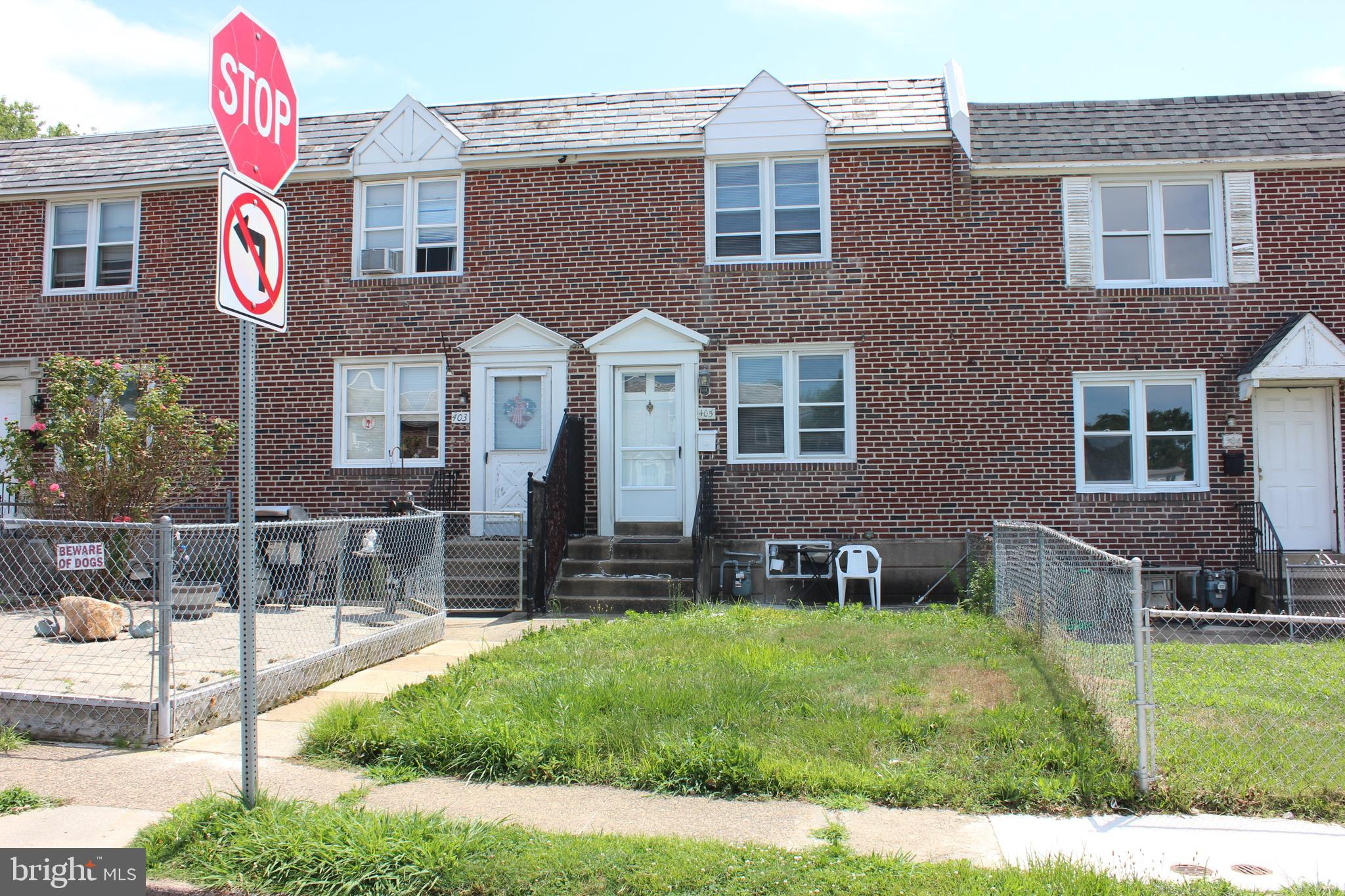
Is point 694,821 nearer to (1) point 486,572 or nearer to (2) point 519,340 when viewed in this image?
(1) point 486,572

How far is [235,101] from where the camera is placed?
454 centimetres

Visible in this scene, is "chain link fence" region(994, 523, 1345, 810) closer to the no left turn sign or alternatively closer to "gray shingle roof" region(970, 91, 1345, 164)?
the no left turn sign

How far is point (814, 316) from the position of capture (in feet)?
43.9

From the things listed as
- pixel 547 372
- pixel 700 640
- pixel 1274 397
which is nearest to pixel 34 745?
pixel 700 640

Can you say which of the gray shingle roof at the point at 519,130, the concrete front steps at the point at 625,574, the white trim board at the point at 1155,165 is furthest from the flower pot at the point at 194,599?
the white trim board at the point at 1155,165

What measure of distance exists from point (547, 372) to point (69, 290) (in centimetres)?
794

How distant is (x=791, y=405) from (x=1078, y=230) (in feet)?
15.2

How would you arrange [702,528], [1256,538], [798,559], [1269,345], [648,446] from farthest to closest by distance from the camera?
1. [648,446]
2. [798,559]
3. [1269,345]
4. [1256,538]
5. [702,528]

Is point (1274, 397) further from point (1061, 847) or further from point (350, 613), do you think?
point (350, 613)

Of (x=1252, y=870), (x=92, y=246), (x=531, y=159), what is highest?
(x=531, y=159)

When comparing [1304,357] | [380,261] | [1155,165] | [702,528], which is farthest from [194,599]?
[1304,357]

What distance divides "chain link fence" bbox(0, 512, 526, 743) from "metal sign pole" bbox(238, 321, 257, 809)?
5.92 ft

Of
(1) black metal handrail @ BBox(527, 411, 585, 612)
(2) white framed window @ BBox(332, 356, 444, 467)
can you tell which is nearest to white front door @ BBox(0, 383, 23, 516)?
(2) white framed window @ BBox(332, 356, 444, 467)

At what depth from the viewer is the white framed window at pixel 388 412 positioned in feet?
46.5
